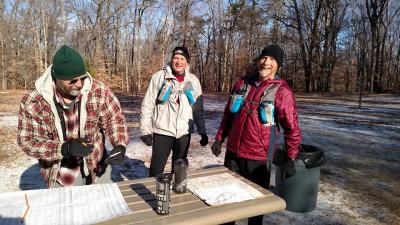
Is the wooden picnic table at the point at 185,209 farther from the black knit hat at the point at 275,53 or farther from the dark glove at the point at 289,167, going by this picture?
the black knit hat at the point at 275,53

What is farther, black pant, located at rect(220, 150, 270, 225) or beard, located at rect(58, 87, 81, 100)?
black pant, located at rect(220, 150, 270, 225)

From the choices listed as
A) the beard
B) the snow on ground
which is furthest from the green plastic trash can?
the beard

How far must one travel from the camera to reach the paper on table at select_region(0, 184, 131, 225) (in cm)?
168

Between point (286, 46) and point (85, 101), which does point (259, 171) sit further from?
point (286, 46)

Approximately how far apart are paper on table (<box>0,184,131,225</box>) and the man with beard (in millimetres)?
309

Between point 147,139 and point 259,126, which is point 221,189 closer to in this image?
point 259,126

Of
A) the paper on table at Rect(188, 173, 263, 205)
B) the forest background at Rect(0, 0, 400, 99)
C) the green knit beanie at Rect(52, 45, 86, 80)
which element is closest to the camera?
the paper on table at Rect(188, 173, 263, 205)

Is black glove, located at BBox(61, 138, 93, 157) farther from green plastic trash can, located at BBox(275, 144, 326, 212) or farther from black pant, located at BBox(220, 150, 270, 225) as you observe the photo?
green plastic trash can, located at BBox(275, 144, 326, 212)

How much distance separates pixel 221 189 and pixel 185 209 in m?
0.40

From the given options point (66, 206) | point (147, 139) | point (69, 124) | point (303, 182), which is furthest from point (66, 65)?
point (303, 182)

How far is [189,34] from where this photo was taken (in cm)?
3130

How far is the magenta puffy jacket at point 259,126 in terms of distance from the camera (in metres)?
2.79

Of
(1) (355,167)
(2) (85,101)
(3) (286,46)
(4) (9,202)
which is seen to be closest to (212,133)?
(1) (355,167)

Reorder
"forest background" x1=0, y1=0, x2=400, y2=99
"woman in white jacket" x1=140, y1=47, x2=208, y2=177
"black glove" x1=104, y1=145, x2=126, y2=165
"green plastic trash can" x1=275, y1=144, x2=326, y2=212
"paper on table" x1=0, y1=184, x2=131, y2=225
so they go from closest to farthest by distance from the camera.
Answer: "paper on table" x1=0, y1=184, x2=131, y2=225 → "black glove" x1=104, y1=145, x2=126, y2=165 → "woman in white jacket" x1=140, y1=47, x2=208, y2=177 → "green plastic trash can" x1=275, y1=144, x2=326, y2=212 → "forest background" x1=0, y1=0, x2=400, y2=99
